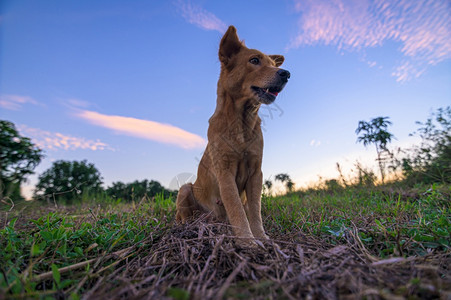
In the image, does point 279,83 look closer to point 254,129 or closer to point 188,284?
point 254,129

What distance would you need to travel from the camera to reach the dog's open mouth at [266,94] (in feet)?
8.76

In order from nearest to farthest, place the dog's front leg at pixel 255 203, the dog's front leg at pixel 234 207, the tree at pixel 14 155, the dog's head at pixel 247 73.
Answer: the dog's front leg at pixel 234 207 → the dog's front leg at pixel 255 203 → the dog's head at pixel 247 73 → the tree at pixel 14 155

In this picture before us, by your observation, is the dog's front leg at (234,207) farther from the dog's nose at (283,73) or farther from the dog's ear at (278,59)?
the dog's ear at (278,59)

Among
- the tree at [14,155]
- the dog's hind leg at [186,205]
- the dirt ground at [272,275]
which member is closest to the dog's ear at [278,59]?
the dog's hind leg at [186,205]

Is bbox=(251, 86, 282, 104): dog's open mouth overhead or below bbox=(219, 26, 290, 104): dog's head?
below

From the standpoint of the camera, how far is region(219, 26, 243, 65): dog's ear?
2.80 metres

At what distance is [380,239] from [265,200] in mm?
2110

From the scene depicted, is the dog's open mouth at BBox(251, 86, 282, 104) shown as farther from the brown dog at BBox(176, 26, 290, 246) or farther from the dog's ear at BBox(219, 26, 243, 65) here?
the dog's ear at BBox(219, 26, 243, 65)

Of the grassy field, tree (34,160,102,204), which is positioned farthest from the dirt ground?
tree (34,160,102,204)

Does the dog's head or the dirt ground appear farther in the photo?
the dog's head

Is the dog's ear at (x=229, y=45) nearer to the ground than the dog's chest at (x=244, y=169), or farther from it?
farther from it

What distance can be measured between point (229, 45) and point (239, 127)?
1.04 metres

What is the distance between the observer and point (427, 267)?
124cm

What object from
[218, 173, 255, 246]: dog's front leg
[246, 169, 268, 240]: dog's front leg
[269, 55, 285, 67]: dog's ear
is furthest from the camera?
[269, 55, 285, 67]: dog's ear
